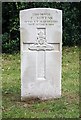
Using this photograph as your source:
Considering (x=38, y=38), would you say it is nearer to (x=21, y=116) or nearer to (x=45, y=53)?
(x=45, y=53)

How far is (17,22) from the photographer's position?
1282cm

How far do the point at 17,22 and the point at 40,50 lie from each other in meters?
5.55

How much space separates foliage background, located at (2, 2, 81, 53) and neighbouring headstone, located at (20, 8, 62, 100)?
5302mm

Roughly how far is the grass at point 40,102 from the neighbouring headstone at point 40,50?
274mm

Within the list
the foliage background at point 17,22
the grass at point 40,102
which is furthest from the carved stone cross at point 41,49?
the foliage background at point 17,22

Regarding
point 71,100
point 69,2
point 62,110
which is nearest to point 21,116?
point 62,110

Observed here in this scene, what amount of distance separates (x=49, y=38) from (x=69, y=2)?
6.43 m

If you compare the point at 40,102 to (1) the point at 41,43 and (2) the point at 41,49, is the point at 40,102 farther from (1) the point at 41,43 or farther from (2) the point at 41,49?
(1) the point at 41,43

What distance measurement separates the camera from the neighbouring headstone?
7.34 meters

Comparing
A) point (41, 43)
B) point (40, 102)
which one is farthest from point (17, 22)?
point (40, 102)

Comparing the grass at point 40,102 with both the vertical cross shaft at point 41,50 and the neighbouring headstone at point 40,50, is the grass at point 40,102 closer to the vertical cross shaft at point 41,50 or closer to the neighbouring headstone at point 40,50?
the neighbouring headstone at point 40,50

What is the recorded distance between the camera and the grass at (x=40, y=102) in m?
6.77

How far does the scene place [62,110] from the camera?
6.94 meters

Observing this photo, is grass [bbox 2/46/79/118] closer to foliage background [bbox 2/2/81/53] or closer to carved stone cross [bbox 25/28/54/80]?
carved stone cross [bbox 25/28/54/80]
